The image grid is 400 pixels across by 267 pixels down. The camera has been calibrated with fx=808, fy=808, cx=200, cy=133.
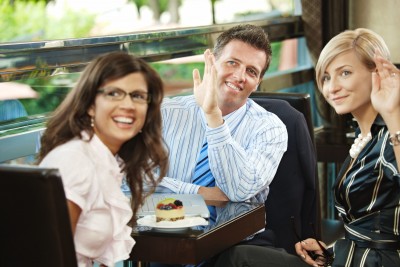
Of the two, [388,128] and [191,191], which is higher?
[388,128]

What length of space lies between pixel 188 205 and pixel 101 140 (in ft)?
1.80

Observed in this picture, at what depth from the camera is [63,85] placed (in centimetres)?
337

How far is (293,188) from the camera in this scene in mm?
3133

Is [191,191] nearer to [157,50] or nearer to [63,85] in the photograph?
[63,85]

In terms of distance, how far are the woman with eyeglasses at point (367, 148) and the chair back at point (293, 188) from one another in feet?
1.78

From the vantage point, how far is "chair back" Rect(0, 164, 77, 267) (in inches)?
72.7

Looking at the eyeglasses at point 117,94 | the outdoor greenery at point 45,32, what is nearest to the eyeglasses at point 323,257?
the eyeglasses at point 117,94

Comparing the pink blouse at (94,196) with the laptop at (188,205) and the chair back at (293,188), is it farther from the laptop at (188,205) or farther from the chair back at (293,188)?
the chair back at (293,188)

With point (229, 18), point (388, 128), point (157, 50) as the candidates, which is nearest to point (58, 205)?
point (388, 128)

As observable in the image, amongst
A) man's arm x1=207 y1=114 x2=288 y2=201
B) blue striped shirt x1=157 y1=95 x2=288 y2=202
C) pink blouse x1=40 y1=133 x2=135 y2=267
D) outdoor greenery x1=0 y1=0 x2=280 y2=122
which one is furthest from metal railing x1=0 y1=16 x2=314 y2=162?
pink blouse x1=40 y1=133 x2=135 y2=267

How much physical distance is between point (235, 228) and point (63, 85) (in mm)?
1217

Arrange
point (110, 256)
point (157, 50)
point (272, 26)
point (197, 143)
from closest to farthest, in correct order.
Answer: point (110, 256), point (197, 143), point (157, 50), point (272, 26)

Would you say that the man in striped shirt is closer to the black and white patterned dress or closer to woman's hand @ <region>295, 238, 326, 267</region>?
woman's hand @ <region>295, 238, 326, 267</region>

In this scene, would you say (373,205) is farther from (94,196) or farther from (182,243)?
(94,196)
